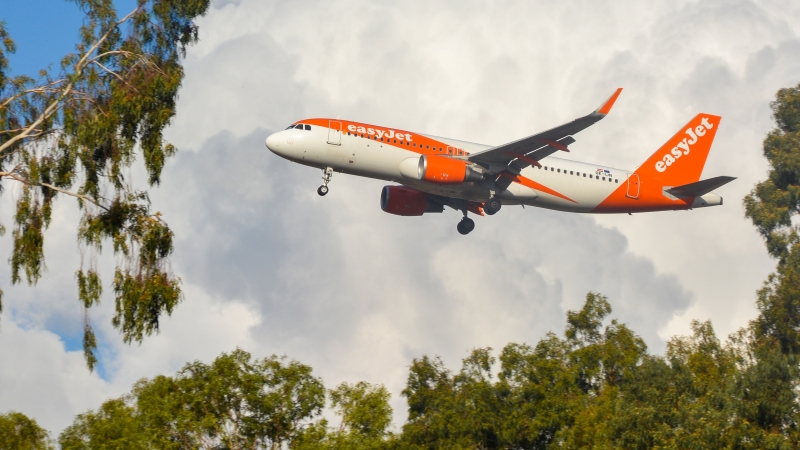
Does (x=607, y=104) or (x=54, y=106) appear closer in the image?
(x=54, y=106)

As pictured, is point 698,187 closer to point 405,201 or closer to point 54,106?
point 405,201

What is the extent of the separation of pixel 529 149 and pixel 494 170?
5.97 ft

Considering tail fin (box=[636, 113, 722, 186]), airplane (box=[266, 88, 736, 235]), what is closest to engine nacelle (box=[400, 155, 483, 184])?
airplane (box=[266, 88, 736, 235])

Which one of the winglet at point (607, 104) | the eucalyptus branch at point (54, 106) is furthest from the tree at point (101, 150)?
the winglet at point (607, 104)

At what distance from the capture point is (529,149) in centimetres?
4422

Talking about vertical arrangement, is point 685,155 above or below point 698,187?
above

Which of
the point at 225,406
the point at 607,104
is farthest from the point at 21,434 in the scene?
the point at 607,104

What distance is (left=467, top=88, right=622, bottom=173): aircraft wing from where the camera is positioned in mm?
41656

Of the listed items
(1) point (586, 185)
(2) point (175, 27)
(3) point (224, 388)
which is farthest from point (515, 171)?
(2) point (175, 27)

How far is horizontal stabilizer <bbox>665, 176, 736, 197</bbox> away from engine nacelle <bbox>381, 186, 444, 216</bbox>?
1148 cm

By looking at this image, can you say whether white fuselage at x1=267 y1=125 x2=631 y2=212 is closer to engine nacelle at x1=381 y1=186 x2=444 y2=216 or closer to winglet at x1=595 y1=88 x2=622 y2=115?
engine nacelle at x1=381 y1=186 x2=444 y2=216

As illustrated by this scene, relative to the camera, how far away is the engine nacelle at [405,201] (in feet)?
162

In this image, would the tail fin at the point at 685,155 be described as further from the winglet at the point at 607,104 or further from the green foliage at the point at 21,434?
the green foliage at the point at 21,434

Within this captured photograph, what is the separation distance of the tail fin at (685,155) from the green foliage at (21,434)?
29.9m
